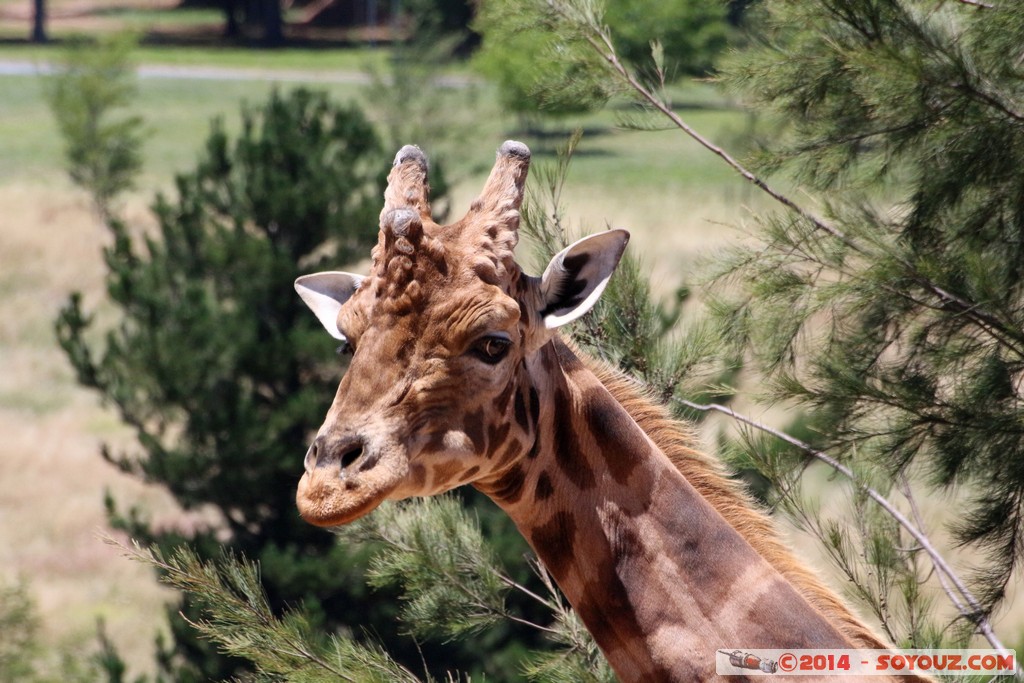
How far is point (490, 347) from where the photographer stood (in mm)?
4238

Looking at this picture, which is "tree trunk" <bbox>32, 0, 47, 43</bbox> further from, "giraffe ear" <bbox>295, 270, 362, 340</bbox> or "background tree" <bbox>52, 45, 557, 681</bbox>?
"giraffe ear" <bbox>295, 270, 362, 340</bbox>

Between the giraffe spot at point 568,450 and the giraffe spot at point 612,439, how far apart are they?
0.21 feet

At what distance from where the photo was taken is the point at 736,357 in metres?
6.62

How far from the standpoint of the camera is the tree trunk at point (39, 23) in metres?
73.3

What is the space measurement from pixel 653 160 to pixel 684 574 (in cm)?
5281

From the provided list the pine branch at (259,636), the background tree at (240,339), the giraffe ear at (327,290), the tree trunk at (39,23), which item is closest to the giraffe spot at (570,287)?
the giraffe ear at (327,290)

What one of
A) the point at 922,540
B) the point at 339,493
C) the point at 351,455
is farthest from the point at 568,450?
the point at 922,540

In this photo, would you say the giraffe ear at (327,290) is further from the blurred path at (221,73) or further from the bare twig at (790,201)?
the blurred path at (221,73)

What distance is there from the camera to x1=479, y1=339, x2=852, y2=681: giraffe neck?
14.6 ft

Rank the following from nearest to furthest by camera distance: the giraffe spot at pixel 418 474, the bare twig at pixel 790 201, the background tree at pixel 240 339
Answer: the giraffe spot at pixel 418 474 → the bare twig at pixel 790 201 → the background tree at pixel 240 339

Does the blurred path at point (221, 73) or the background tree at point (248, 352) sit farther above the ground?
the background tree at point (248, 352)

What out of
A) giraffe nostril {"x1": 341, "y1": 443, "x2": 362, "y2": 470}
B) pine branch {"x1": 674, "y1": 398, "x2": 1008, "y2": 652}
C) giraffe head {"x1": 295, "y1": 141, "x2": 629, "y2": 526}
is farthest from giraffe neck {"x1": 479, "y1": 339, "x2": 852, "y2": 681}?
pine branch {"x1": 674, "y1": 398, "x2": 1008, "y2": 652}

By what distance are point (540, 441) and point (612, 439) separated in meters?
0.26

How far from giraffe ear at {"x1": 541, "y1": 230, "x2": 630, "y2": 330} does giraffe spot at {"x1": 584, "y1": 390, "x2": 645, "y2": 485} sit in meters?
0.37
